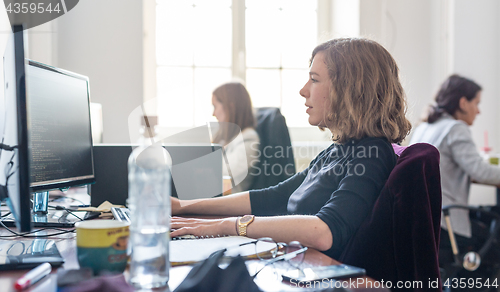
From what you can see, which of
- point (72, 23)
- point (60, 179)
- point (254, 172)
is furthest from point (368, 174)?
point (72, 23)

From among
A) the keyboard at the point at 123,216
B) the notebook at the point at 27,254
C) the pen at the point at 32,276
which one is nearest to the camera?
the pen at the point at 32,276

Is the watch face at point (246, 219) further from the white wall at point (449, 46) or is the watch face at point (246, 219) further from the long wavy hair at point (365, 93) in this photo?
the white wall at point (449, 46)

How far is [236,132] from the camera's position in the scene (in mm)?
2666

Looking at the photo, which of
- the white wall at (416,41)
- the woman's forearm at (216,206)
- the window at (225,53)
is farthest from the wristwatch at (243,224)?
the white wall at (416,41)

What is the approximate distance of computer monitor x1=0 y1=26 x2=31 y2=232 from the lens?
0.61 meters

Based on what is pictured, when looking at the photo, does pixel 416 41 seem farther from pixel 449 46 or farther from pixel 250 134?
pixel 250 134

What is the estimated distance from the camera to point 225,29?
3.45m

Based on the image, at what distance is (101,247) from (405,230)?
654 millimetres

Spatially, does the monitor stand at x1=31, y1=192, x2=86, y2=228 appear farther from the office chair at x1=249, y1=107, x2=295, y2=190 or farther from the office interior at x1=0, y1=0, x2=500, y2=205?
the office interior at x1=0, y1=0, x2=500, y2=205

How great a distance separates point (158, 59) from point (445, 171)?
2330 mm

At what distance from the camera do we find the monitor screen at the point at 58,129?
944 millimetres

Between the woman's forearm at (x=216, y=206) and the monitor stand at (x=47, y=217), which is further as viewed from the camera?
→ the woman's forearm at (x=216, y=206)

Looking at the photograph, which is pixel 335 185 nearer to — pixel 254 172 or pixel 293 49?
pixel 254 172

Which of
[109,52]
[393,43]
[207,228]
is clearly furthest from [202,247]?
[393,43]
